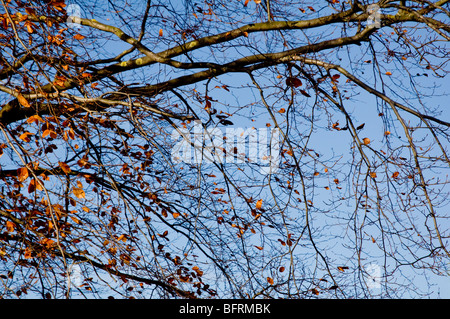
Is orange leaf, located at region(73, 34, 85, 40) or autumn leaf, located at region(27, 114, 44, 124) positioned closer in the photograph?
autumn leaf, located at region(27, 114, 44, 124)

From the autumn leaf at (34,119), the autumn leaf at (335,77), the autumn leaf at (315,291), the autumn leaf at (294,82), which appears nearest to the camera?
the autumn leaf at (34,119)

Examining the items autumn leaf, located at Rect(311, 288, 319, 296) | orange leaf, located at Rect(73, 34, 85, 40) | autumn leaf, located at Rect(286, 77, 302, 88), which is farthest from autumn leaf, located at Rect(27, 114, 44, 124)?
autumn leaf, located at Rect(311, 288, 319, 296)

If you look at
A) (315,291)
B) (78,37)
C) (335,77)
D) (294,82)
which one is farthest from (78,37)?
(315,291)

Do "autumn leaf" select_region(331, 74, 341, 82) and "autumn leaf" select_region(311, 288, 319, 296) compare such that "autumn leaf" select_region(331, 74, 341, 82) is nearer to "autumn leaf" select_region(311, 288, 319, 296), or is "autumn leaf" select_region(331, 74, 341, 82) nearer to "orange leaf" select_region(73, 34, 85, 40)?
"autumn leaf" select_region(311, 288, 319, 296)

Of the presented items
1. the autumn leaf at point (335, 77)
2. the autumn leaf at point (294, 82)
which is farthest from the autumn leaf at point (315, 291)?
the autumn leaf at point (335, 77)

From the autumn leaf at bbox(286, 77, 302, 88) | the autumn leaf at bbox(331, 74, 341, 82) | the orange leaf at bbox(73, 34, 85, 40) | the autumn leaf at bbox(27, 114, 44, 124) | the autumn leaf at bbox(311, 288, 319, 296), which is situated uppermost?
the orange leaf at bbox(73, 34, 85, 40)

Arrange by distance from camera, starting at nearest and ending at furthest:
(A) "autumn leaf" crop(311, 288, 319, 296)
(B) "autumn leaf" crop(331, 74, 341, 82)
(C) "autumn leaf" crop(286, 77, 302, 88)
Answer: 1. (A) "autumn leaf" crop(311, 288, 319, 296)
2. (C) "autumn leaf" crop(286, 77, 302, 88)
3. (B) "autumn leaf" crop(331, 74, 341, 82)

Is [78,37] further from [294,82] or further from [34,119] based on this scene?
[294,82]

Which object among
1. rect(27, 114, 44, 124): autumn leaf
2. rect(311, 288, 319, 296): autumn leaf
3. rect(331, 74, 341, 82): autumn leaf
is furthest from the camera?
rect(331, 74, 341, 82): autumn leaf

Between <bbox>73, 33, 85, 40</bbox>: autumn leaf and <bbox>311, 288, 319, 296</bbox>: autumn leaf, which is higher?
<bbox>73, 33, 85, 40</bbox>: autumn leaf

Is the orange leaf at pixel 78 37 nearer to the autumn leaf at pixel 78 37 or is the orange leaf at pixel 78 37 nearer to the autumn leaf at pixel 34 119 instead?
the autumn leaf at pixel 78 37
